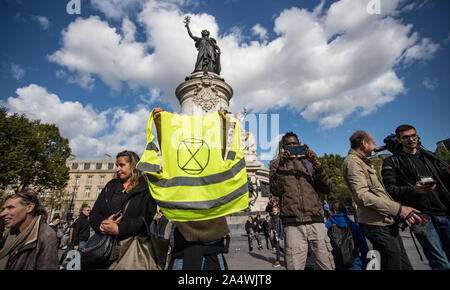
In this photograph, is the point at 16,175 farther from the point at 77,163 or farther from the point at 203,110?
the point at 77,163

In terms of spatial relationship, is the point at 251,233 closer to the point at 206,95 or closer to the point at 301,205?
the point at 301,205

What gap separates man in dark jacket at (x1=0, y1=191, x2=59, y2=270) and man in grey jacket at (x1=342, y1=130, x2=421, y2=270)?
3379mm

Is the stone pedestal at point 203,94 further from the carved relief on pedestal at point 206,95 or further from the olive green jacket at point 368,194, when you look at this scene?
the olive green jacket at point 368,194

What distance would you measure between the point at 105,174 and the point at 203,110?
47.2 metres

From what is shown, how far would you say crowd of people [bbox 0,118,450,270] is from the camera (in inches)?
85.1

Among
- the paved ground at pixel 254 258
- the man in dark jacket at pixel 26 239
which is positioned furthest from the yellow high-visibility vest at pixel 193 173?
the paved ground at pixel 254 258

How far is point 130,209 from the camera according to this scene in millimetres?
2316

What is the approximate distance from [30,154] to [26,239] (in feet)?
76.8

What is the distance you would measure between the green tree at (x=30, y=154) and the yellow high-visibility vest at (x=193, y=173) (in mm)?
21273

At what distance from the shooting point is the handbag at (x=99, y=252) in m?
2.00

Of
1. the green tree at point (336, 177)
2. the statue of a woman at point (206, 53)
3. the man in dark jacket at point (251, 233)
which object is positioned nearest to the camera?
the man in dark jacket at point (251, 233)

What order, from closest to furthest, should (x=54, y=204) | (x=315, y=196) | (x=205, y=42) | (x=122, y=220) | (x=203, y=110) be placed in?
(x=122, y=220)
(x=315, y=196)
(x=203, y=110)
(x=205, y=42)
(x=54, y=204)

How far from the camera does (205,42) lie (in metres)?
16.8
